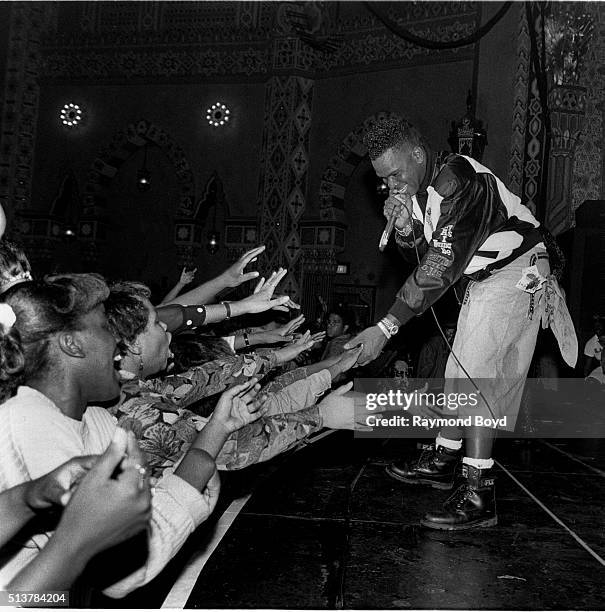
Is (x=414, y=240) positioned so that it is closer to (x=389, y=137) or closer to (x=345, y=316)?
(x=389, y=137)

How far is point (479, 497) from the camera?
2.55 meters

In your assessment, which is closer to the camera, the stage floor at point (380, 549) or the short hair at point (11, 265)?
the short hair at point (11, 265)

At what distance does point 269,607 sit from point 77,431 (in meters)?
0.73

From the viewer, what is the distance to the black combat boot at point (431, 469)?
9.90 feet

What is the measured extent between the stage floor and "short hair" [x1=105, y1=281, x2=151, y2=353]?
2.37ft

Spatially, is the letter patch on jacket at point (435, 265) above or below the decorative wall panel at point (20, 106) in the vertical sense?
below

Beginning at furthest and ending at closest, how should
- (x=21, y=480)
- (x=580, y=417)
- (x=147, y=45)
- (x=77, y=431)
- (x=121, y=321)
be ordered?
(x=147, y=45) → (x=580, y=417) → (x=121, y=321) → (x=77, y=431) → (x=21, y=480)

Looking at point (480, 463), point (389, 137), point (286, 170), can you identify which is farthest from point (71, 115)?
point (480, 463)

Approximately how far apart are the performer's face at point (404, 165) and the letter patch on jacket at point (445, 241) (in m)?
0.29

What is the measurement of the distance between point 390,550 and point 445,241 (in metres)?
1.18

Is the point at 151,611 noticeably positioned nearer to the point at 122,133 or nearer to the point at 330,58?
the point at 330,58

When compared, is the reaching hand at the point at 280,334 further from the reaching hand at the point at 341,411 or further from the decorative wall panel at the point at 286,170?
the decorative wall panel at the point at 286,170

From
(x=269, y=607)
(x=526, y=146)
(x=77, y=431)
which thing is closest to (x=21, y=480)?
(x=77, y=431)

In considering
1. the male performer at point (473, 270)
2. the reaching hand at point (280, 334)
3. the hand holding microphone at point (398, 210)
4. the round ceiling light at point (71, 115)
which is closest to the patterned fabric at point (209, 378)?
the reaching hand at point (280, 334)
